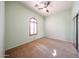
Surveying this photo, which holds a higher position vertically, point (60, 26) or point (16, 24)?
point (16, 24)

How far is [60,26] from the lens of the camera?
6398 mm

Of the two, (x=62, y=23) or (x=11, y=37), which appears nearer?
(x=11, y=37)

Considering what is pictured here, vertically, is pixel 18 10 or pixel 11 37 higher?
pixel 18 10

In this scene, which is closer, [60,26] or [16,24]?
[16,24]

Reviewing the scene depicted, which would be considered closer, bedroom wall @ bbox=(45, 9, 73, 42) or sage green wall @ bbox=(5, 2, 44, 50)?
sage green wall @ bbox=(5, 2, 44, 50)

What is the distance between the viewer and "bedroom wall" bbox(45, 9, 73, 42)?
574cm

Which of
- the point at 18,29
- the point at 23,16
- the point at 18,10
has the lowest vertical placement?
the point at 18,29

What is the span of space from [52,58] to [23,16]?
333 centimetres

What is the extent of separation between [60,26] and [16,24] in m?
4.06

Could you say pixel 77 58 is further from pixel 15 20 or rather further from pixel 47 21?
pixel 47 21

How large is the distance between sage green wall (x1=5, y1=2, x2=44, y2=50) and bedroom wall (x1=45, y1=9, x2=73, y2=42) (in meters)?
2.83

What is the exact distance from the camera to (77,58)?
277 cm

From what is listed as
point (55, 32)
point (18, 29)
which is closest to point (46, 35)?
point (55, 32)

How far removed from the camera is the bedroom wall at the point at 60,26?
574cm
